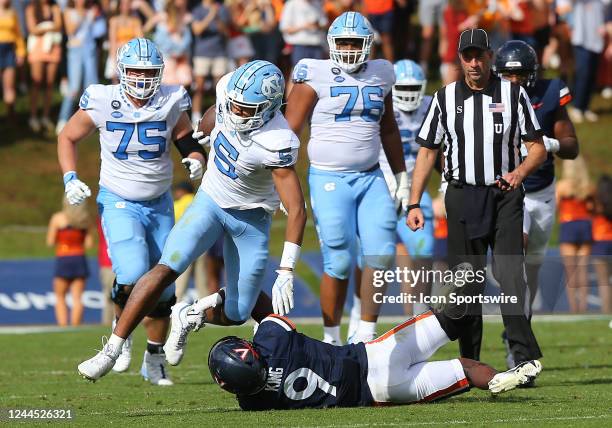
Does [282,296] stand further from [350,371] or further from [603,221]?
[603,221]

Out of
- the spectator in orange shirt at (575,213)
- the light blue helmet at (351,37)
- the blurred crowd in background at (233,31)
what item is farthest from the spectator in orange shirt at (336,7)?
the light blue helmet at (351,37)

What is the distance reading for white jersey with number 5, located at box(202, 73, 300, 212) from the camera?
6.91 meters

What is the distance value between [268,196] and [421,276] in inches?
48.9

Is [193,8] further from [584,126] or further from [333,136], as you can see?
[333,136]

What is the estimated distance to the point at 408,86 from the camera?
33.5ft

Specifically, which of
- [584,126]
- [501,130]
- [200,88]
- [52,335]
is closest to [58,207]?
[200,88]

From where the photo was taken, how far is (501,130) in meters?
7.27

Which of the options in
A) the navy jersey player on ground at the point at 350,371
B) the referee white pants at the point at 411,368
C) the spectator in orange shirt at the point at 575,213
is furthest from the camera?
the spectator in orange shirt at the point at 575,213

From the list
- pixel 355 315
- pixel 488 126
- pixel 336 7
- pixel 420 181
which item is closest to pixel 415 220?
pixel 420 181

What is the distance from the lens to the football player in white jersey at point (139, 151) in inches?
315

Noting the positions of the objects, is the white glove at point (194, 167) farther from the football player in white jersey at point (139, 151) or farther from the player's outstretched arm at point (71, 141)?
the player's outstretched arm at point (71, 141)

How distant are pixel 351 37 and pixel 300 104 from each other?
0.54 m

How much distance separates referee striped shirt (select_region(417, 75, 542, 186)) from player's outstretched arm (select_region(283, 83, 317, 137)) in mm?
1331

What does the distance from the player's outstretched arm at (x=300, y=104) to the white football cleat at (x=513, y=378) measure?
268cm
